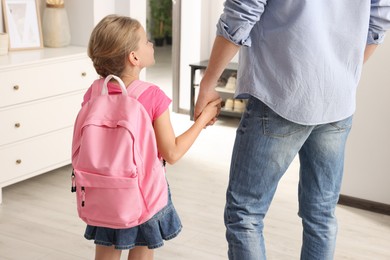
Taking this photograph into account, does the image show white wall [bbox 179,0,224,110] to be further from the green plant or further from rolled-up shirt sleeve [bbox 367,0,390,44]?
the green plant

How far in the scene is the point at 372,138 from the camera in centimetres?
344

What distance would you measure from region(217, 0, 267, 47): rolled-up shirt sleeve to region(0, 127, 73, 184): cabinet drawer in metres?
2.03

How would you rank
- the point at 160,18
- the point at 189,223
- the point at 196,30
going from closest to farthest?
the point at 189,223, the point at 196,30, the point at 160,18

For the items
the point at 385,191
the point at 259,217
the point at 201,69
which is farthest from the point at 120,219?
the point at 201,69

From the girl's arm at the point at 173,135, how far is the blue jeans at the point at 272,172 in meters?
0.11

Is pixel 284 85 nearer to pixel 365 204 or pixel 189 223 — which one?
→ pixel 189 223

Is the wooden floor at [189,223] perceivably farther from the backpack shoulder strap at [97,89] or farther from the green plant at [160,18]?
the green plant at [160,18]

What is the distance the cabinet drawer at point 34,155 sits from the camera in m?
3.55

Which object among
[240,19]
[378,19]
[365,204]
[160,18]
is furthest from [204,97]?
[160,18]

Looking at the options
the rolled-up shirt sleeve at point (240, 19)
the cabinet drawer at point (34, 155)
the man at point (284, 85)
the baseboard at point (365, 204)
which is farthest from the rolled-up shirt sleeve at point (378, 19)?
the cabinet drawer at point (34, 155)

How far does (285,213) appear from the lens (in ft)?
11.3

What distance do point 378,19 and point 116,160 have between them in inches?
33.3

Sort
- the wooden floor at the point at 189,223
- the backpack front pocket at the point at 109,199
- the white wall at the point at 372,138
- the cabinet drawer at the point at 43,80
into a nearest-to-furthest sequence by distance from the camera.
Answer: the backpack front pocket at the point at 109,199 → the wooden floor at the point at 189,223 → the white wall at the point at 372,138 → the cabinet drawer at the point at 43,80

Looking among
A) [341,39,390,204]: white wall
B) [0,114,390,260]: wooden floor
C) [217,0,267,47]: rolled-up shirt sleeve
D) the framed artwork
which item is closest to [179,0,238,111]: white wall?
[0,114,390,260]: wooden floor
